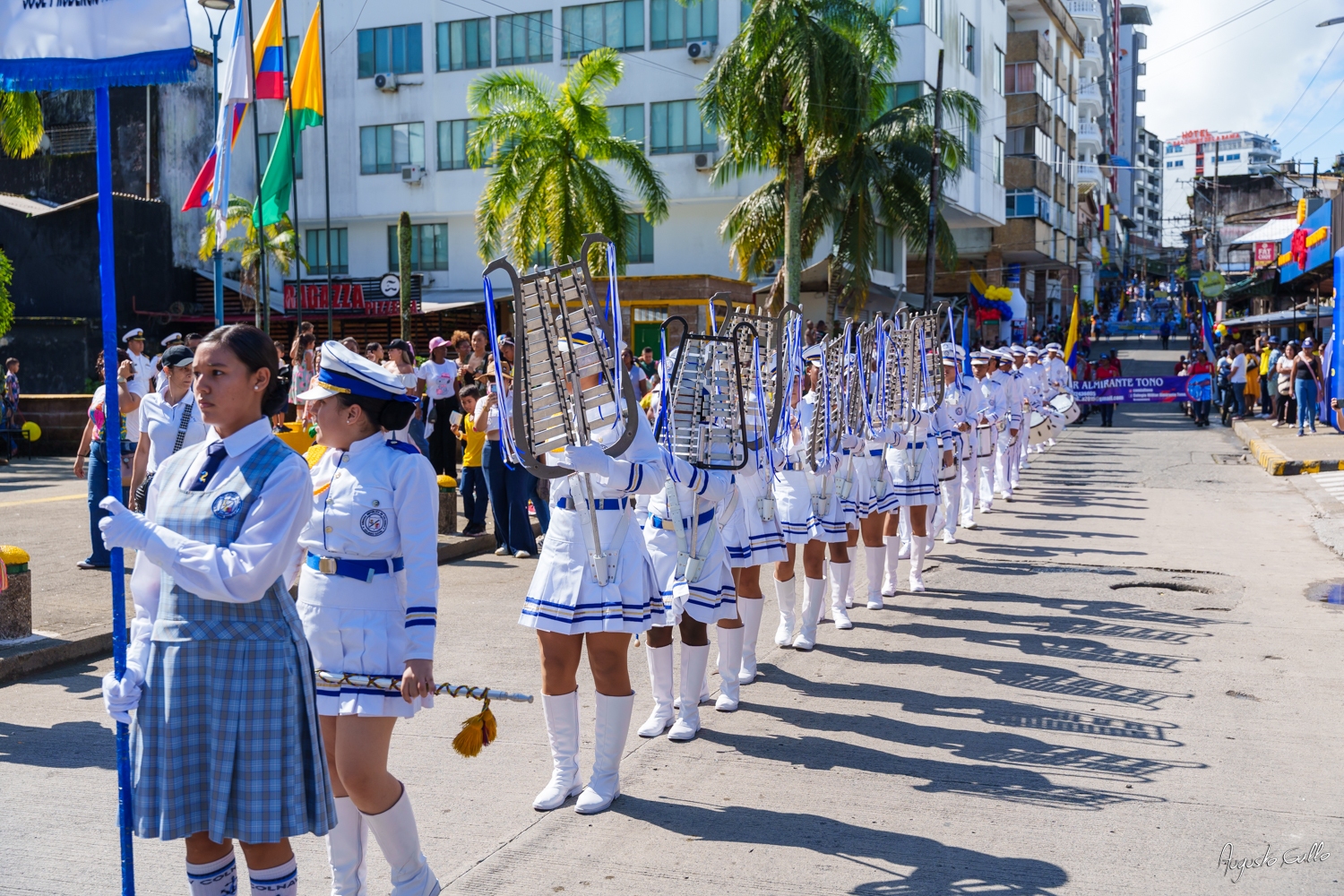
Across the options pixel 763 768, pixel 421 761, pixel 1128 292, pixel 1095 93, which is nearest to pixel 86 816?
pixel 421 761

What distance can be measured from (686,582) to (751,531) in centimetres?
103

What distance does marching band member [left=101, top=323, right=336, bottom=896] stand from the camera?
135 inches

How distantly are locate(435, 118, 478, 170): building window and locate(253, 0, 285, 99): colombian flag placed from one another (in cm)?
1711

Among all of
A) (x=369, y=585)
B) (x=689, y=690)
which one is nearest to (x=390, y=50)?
(x=689, y=690)

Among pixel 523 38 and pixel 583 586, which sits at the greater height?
pixel 523 38

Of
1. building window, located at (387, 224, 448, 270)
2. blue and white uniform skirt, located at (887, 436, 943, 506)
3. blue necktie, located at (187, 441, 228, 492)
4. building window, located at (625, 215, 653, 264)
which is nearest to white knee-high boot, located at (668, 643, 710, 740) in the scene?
blue necktie, located at (187, 441, 228, 492)

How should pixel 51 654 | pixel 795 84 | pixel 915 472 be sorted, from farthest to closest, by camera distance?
pixel 795 84 → pixel 915 472 → pixel 51 654

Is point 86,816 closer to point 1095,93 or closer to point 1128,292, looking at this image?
point 1095,93

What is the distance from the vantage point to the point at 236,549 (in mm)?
3373

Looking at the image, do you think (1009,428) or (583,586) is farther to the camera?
(1009,428)

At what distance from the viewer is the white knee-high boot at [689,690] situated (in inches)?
256

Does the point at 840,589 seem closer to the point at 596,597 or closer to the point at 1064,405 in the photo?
the point at 596,597

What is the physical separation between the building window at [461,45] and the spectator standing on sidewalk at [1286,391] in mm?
24090

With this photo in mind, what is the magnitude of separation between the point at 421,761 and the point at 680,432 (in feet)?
6.93
